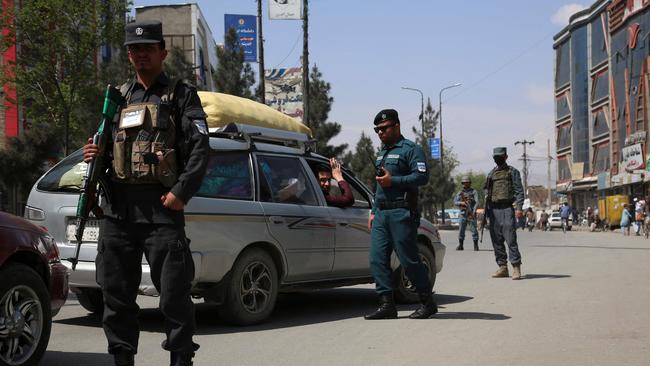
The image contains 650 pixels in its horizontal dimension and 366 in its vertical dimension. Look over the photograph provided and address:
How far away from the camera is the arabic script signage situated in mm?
57281

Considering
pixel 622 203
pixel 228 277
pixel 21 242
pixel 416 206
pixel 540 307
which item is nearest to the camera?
pixel 21 242

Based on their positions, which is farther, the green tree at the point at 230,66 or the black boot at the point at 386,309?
the green tree at the point at 230,66

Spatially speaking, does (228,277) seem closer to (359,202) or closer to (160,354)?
(160,354)

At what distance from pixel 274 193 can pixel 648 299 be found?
4316mm

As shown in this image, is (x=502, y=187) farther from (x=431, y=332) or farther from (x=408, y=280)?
(x=431, y=332)

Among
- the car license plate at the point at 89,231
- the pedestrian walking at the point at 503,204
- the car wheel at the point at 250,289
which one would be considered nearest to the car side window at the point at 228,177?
the car wheel at the point at 250,289

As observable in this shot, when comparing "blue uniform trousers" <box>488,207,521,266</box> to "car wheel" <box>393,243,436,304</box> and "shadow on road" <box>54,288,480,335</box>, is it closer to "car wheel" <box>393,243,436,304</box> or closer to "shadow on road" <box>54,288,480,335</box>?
"shadow on road" <box>54,288,480,335</box>

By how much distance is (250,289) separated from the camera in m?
7.21

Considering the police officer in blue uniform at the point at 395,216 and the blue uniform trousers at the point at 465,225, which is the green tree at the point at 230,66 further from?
the police officer in blue uniform at the point at 395,216

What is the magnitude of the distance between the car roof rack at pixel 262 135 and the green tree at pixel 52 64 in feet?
58.9

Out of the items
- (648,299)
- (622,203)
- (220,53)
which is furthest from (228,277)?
(622,203)

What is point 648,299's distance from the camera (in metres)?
8.95

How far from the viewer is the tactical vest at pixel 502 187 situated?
40.0 ft

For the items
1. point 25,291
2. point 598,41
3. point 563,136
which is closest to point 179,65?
point 25,291
